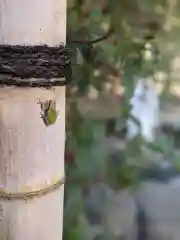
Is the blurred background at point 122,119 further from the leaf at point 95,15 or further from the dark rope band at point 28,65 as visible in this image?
the dark rope band at point 28,65

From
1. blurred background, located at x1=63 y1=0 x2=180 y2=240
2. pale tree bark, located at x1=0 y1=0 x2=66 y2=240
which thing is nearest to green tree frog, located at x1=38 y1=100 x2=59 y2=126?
pale tree bark, located at x1=0 y1=0 x2=66 y2=240

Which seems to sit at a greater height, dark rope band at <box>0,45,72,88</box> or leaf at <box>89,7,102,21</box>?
leaf at <box>89,7,102,21</box>

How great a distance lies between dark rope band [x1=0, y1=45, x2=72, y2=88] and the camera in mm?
481

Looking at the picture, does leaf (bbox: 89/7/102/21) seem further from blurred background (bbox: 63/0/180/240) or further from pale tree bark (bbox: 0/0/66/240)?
pale tree bark (bbox: 0/0/66/240)

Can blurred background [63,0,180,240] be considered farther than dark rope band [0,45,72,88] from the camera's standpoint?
Yes

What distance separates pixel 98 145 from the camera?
852mm

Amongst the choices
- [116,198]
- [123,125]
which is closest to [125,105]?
[123,125]

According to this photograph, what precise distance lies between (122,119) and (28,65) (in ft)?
1.25

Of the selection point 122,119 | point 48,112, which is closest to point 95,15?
point 122,119

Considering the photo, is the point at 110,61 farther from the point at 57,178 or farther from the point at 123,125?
the point at 57,178

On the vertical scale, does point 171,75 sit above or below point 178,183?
above

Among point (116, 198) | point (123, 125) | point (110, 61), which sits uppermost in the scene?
point (110, 61)

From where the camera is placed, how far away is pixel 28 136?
499 millimetres

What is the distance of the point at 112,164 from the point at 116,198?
0.06 metres
